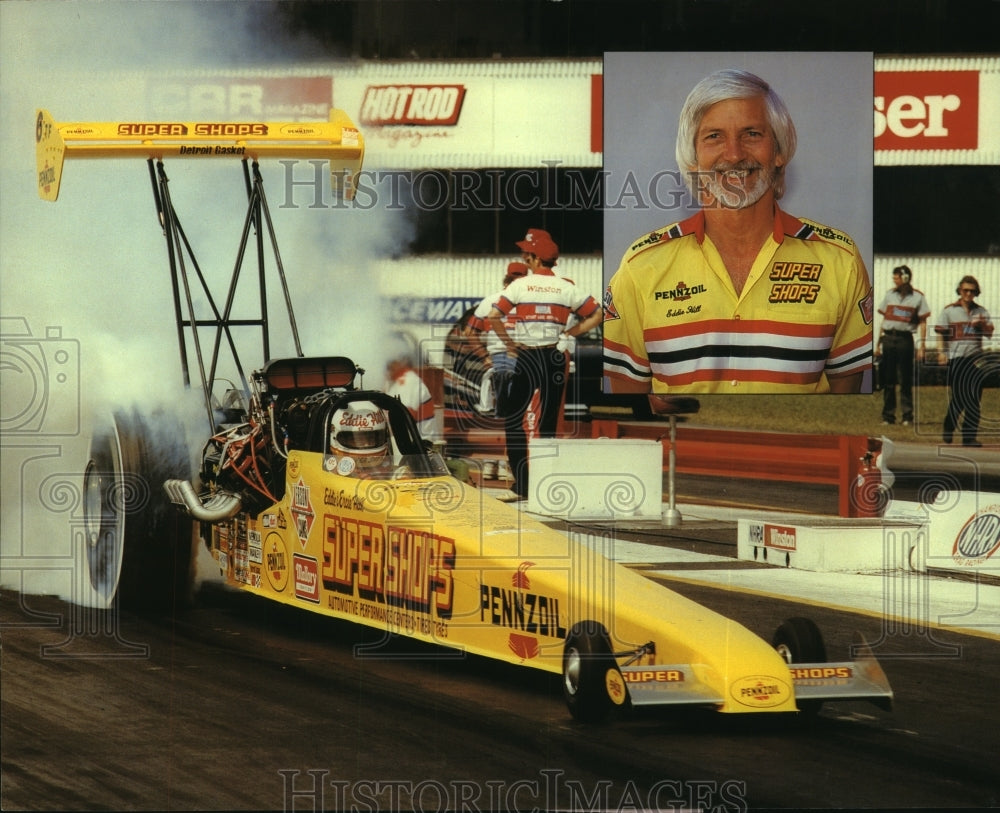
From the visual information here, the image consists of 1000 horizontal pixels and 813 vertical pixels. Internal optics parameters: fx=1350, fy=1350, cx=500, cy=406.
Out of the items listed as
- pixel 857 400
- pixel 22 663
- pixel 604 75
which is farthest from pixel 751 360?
pixel 22 663

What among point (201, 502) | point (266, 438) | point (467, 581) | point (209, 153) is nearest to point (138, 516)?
point (201, 502)

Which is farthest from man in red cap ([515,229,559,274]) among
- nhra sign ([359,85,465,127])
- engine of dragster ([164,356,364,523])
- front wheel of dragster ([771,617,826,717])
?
front wheel of dragster ([771,617,826,717])

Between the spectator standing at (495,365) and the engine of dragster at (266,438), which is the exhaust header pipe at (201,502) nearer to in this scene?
the engine of dragster at (266,438)

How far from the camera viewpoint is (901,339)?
8180mm

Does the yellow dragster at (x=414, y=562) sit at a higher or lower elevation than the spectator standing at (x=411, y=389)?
lower

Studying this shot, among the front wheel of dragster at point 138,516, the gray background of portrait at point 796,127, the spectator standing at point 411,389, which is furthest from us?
the gray background of portrait at point 796,127

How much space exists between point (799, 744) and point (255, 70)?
4629 millimetres

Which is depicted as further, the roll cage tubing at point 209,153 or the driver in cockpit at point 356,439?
the roll cage tubing at point 209,153

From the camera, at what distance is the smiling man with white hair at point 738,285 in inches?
316

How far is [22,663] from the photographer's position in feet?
21.0

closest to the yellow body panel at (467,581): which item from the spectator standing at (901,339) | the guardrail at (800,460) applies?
the guardrail at (800,460)

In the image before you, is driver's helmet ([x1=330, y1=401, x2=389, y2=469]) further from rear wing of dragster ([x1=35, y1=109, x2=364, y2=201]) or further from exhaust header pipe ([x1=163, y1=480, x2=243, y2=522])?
rear wing of dragster ([x1=35, y1=109, x2=364, y2=201])

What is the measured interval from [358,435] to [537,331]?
1.72m

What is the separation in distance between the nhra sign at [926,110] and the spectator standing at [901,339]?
795mm
